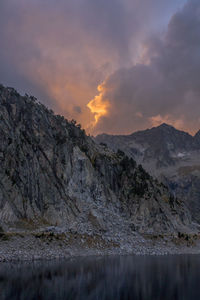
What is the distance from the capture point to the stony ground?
6850 cm

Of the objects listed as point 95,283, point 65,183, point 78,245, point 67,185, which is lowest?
point 95,283

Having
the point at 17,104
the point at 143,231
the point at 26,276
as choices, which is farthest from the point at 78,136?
the point at 26,276

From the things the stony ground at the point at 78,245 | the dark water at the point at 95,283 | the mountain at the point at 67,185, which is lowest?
the dark water at the point at 95,283

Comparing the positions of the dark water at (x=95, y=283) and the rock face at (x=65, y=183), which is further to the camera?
the rock face at (x=65, y=183)

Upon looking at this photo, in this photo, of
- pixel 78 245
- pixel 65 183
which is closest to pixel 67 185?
pixel 65 183

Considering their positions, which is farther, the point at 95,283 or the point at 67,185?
the point at 67,185

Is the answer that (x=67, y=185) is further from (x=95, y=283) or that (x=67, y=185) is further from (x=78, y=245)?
(x=95, y=283)

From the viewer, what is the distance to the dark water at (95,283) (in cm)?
3788

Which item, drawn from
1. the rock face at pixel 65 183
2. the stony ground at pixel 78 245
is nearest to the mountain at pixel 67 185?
the rock face at pixel 65 183

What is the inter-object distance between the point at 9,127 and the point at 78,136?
132 feet

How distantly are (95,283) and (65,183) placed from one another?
63.4 meters

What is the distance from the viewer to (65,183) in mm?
107812

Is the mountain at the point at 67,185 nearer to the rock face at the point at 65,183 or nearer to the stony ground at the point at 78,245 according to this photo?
the rock face at the point at 65,183

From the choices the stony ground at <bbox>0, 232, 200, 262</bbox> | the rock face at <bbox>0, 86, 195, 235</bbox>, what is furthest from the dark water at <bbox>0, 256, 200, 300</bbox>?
the rock face at <bbox>0, 86, 195, 235</bbox>
